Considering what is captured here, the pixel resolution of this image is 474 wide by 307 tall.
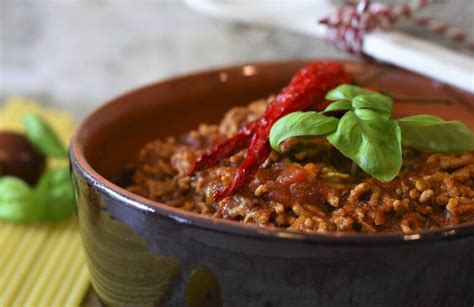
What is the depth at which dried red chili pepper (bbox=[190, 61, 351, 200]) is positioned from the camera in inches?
48.8

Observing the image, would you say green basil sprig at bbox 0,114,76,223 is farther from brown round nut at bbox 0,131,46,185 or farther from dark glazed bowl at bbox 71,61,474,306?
dark glazed bowl at bbox 71,61,474,306

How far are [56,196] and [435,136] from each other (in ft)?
3.15

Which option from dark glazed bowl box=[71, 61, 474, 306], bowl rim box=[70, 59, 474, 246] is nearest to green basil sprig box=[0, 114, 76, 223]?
dark glazed bowl box=[71, 61, 474, 306]

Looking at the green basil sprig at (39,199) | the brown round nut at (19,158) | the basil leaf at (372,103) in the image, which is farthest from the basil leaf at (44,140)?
the basil leaf at (372,103)

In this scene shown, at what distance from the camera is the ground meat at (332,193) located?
113 centimetres

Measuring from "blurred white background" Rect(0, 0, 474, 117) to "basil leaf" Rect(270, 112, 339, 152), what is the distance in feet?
3.61

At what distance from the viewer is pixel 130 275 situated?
1172 millimetres

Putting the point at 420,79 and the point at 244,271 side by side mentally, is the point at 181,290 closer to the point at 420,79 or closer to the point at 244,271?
the point at 244,271

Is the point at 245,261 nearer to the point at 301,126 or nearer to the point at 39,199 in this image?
the point at 301,126

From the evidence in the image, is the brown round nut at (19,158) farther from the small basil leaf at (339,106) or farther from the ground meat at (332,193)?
the small basil leaf at (339,106)

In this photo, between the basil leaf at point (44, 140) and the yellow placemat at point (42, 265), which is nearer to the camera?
the yellow placemat at point (42, 265)

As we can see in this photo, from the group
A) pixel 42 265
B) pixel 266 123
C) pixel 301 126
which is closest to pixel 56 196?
pixel 42 265

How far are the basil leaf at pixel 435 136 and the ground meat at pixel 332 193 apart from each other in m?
0.02

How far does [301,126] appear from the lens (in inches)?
46.6
